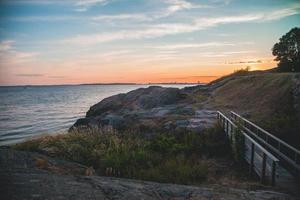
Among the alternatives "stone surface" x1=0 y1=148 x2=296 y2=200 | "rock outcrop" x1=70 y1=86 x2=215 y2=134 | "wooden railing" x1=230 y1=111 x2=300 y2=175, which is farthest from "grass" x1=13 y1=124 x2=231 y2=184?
"rock outcrop" x1=70 y1=86 x2=215 y2=134

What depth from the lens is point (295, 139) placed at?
546 inches

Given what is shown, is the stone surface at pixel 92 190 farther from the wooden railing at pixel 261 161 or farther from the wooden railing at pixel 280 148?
the wooden railing at pixel 280 148

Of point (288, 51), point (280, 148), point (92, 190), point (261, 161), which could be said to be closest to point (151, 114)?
point (280, 148)

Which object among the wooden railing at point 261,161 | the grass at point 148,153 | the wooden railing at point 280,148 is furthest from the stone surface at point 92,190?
the grass at point 148,153

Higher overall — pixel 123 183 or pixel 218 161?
pixel 123 183

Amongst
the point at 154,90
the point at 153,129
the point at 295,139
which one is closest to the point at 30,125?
the point at 154,90

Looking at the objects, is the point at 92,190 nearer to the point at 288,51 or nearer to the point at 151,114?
the point at 151,114

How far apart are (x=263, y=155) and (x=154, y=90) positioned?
79.6ft

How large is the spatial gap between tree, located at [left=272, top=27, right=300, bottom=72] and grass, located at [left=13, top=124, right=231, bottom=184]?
28.7 metres

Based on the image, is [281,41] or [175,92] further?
[281,41]

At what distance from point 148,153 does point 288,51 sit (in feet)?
118

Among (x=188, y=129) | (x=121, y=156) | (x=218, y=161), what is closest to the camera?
(x=121, y=156)

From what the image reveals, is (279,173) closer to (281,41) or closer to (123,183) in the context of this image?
(123,183)

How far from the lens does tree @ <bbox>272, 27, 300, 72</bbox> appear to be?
126ft
